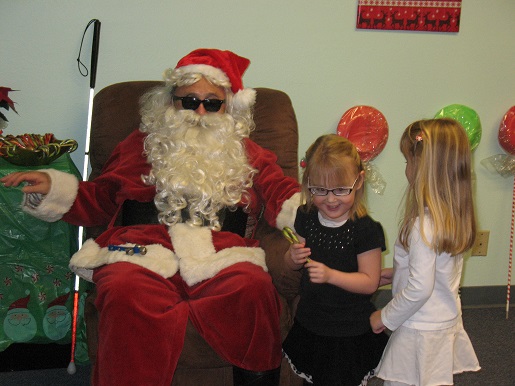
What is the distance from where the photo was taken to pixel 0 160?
8.29ft

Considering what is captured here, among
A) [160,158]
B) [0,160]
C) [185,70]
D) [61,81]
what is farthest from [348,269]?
[61,81]

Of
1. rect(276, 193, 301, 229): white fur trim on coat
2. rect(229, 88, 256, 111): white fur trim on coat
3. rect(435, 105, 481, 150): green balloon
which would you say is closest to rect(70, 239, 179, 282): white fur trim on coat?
rect(276, 193, 301, 229): white fur trim on coat

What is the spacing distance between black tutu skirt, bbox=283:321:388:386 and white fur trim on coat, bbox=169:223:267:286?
14.7 inches

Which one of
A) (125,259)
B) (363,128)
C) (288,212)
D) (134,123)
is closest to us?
(125,259)

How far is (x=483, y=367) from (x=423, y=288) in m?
1.25

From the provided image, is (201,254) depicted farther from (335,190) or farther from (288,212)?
(335,190)

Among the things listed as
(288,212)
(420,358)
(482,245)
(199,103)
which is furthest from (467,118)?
(420,358)

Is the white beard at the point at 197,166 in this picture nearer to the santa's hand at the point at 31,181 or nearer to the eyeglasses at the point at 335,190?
the santa's hand at the point at 31,181

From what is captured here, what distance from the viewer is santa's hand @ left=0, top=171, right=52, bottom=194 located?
222 cm

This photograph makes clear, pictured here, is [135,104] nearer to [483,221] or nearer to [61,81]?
[61,81]

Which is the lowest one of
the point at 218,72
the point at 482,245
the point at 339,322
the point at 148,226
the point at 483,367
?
the point at 483,367

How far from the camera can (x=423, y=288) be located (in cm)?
171

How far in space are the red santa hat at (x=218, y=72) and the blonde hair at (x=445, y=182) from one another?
38.9 inches

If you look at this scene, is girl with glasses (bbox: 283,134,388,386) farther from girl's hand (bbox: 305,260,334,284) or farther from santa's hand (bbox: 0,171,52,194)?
santa's hand (bbox: 0,171,52,194)
